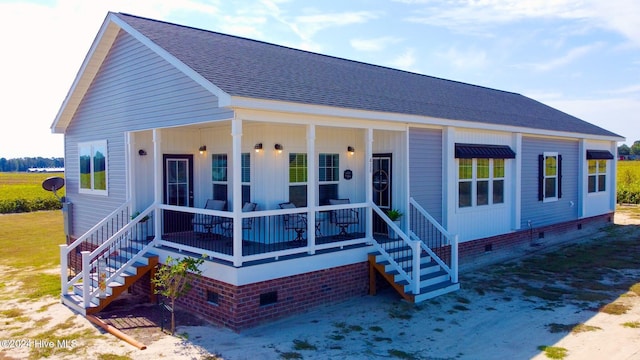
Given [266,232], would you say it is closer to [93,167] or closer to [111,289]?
[111,289]

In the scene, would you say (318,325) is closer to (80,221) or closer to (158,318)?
(158,318)

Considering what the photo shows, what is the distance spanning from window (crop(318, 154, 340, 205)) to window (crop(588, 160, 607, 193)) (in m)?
11.7

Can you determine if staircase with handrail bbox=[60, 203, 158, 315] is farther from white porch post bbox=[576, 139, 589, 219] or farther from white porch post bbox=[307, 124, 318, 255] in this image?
white porch post bbox=[576, 139, 589, 219]

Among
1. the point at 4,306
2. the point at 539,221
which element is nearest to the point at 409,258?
the point at 539,221

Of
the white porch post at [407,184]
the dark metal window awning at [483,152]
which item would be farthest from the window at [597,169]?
the white porch post at [407,184]

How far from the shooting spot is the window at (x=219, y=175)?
37.0ft

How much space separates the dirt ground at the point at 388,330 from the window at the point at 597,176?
30.5ft

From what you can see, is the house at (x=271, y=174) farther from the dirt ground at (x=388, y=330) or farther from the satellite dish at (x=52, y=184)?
the dirt ground at (x=388, y=330)

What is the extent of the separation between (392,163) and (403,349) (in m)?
5.09

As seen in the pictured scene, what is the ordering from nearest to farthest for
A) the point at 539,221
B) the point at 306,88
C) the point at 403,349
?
the point at 403,349 → the point at 306,88 → the point at 539,221

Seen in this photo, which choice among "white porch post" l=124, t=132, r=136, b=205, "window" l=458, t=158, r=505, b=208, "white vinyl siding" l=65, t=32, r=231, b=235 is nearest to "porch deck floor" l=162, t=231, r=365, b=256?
"white porch post" l=124, t=132, r=136, b=205

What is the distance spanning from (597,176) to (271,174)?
14529 millimetres

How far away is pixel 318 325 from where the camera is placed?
26.3ft

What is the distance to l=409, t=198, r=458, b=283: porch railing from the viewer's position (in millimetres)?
10164
